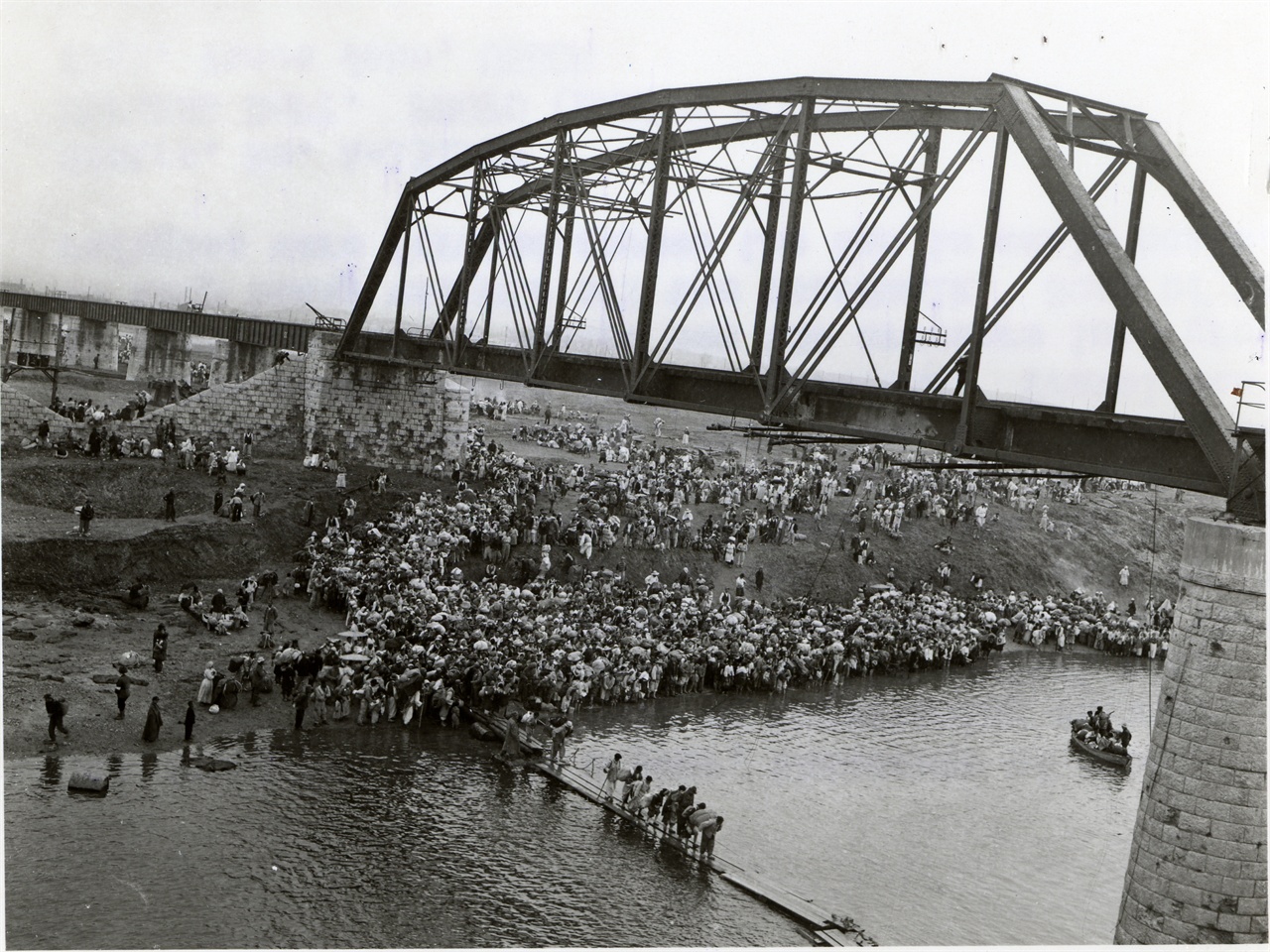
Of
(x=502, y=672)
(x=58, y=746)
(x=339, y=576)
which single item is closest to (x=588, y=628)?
(x=502, y=672)

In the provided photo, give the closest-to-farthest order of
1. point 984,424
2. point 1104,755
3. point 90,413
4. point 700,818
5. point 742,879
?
point 984,424, point 742,879, point 700,818, point 1104,755, point 90,413

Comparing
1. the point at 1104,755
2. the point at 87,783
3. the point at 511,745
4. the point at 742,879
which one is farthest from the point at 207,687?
the point at 1104,755

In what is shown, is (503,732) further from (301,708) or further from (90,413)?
(90,413)

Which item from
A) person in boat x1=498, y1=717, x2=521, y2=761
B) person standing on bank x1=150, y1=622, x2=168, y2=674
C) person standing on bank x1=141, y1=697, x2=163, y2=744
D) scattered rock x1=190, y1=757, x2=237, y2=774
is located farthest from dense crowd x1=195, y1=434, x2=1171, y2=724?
person standing on bank x1=141, y1=697, x2=163, y2=744

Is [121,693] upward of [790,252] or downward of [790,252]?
downward

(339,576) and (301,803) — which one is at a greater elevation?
(339,576)

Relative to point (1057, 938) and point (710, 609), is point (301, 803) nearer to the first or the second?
point (1057, 938)

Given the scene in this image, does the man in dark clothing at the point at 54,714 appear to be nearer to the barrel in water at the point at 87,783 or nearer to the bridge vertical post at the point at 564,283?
the barrel in water at the point at 87,783

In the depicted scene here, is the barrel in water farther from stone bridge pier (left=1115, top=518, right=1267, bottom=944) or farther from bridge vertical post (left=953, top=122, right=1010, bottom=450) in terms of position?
stone bridge pier (left=1115, top=518, right=1267, bottom=944)
